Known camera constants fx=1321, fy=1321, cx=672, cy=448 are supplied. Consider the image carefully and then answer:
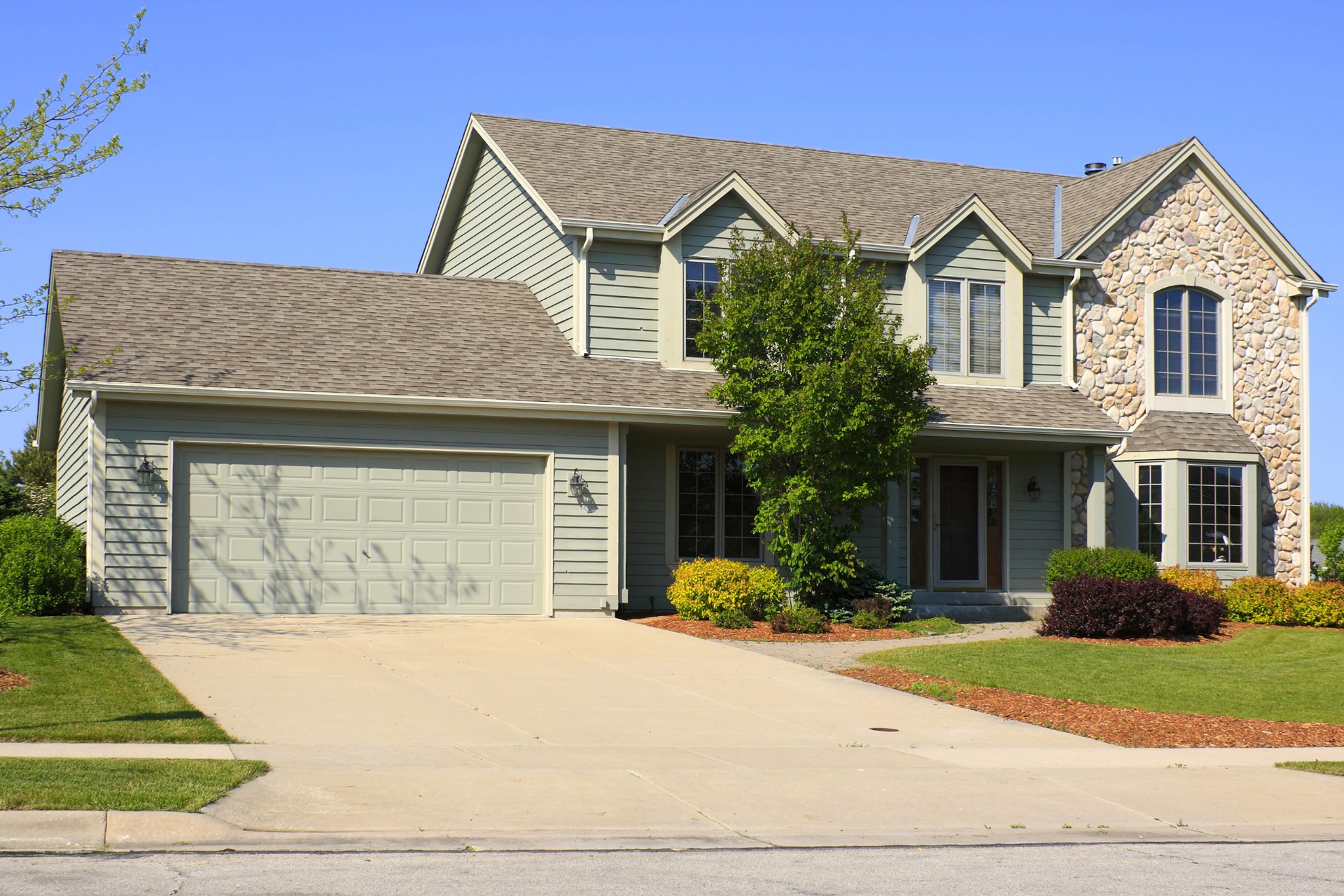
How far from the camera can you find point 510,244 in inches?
909

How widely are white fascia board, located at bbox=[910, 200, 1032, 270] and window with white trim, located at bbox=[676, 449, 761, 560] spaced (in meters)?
4.65

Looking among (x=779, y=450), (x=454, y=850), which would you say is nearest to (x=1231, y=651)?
(x=779, y=450)

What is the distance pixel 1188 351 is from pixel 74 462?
18489mm

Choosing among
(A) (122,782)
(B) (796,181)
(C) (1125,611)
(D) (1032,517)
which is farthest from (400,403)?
(D) (1032,517)

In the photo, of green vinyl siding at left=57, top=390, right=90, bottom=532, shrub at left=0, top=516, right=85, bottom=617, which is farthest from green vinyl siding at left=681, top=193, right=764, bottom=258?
shrub at left=0, top=516, right=85, bottom=617

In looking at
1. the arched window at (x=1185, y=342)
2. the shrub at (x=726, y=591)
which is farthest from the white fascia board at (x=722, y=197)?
the arched window at (x=1185, y=342)

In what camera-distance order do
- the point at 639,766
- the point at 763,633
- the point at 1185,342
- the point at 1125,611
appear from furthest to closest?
the point at 1185,342
the point at 1125,611
the point at 763,633
the point at 639,766

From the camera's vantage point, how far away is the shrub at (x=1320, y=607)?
A: 19812 millimetres

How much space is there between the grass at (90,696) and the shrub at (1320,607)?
1626 centimetres

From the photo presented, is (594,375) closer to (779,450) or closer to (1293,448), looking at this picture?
(779,450)

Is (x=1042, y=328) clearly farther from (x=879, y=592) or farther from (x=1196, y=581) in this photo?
(x=879, y=592)

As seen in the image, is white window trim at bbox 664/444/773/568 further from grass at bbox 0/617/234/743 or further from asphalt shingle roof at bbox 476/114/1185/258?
grass at bbox 0/617/234/743

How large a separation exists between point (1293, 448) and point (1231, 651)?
829 cm

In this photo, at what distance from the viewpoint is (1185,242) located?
23.6 metres
